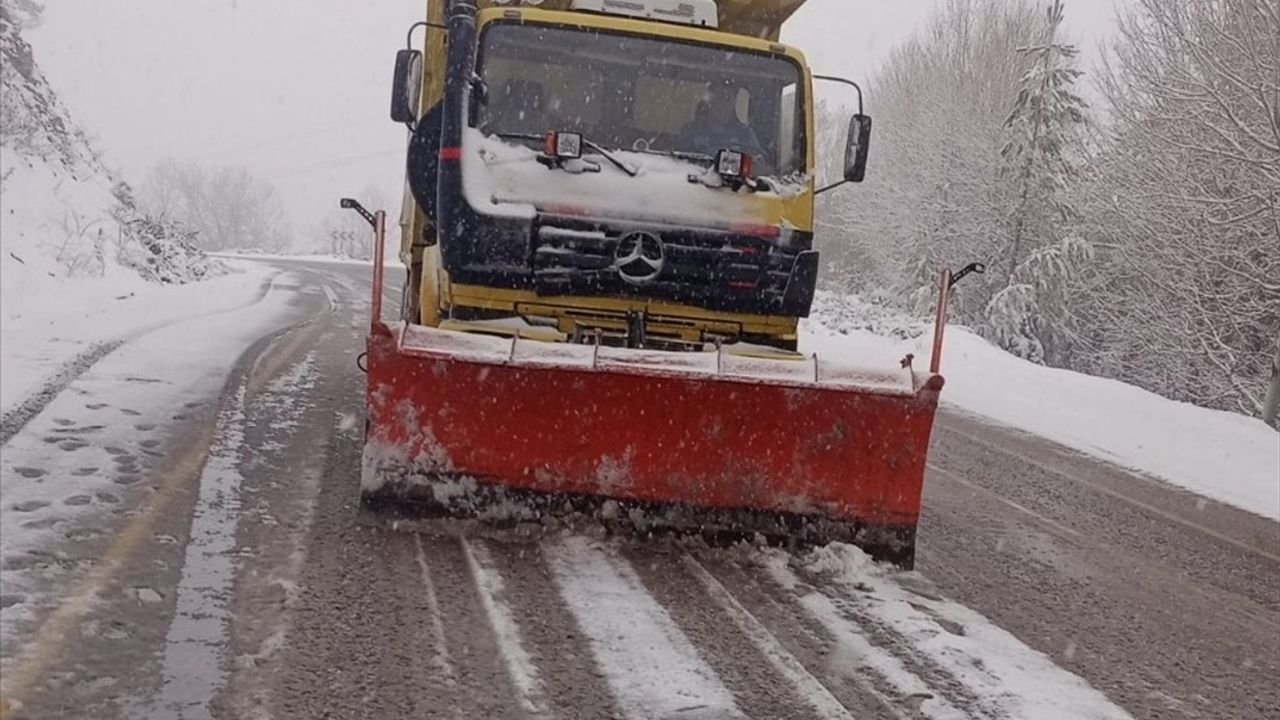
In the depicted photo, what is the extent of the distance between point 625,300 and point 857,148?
1889 millimetres

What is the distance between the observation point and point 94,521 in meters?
4.15

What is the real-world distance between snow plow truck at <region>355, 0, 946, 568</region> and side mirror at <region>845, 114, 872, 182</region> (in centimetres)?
2

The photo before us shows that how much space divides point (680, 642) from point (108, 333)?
26.2 ft

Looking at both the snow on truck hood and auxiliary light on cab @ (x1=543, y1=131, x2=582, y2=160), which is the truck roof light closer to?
the snow on truck hood

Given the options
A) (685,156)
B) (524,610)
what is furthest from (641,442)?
(685,156)

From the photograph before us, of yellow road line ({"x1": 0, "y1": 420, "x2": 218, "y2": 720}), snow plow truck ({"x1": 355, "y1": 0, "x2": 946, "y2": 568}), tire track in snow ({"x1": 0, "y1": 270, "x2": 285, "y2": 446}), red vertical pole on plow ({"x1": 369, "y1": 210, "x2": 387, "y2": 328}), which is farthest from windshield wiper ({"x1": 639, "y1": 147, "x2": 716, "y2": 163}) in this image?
tire track in snow ({"x1": 0, "y1": 270, "x2": 285, "y2": 446})

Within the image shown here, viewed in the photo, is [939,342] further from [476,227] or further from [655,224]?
[476,227]

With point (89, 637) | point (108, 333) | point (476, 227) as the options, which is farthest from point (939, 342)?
point (108, 333)

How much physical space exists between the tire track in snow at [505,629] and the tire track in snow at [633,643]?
225 mm

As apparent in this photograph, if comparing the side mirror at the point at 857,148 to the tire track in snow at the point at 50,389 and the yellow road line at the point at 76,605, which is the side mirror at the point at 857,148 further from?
the tire track in snow at the point at 50,389

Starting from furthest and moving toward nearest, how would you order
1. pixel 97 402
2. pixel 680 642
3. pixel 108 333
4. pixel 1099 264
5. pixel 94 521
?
pixel 1099 264 → pixel 108 333 → pixel 97 402 → pixel 94 521 → pixel 680 642

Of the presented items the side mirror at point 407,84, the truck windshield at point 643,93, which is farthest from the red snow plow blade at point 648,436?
the side mirror at point 407,84

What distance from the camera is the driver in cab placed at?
556 cm

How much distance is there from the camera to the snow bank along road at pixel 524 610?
118 inches
